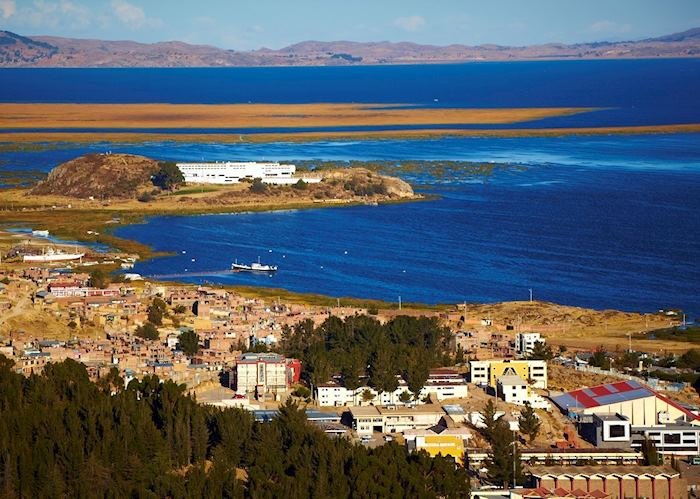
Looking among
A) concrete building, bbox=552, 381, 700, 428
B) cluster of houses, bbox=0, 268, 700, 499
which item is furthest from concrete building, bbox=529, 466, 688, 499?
concrete building, bbox=552, 381, 700, 428

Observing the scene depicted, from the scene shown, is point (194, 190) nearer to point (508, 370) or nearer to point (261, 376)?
point (261, 376)

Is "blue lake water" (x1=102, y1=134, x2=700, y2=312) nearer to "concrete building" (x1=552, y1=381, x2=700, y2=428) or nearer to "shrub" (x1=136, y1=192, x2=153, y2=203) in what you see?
"shrub" (x1=136, y1=192, x2=153, y2=203)

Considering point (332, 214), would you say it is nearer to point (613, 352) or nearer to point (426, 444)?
point (613, 352)

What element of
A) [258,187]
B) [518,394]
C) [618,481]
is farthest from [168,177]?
[618,481]

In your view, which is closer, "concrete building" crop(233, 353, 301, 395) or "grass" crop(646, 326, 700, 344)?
"concrete building" crop(233, 353, 301, 395)

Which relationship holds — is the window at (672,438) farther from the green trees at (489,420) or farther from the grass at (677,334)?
the grass at (677,334)

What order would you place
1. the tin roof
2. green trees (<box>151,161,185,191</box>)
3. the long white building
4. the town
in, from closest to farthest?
1. the town
2. the tin roof
3. green trees (<box>151,161,185,191</box>)
4. the long white building
